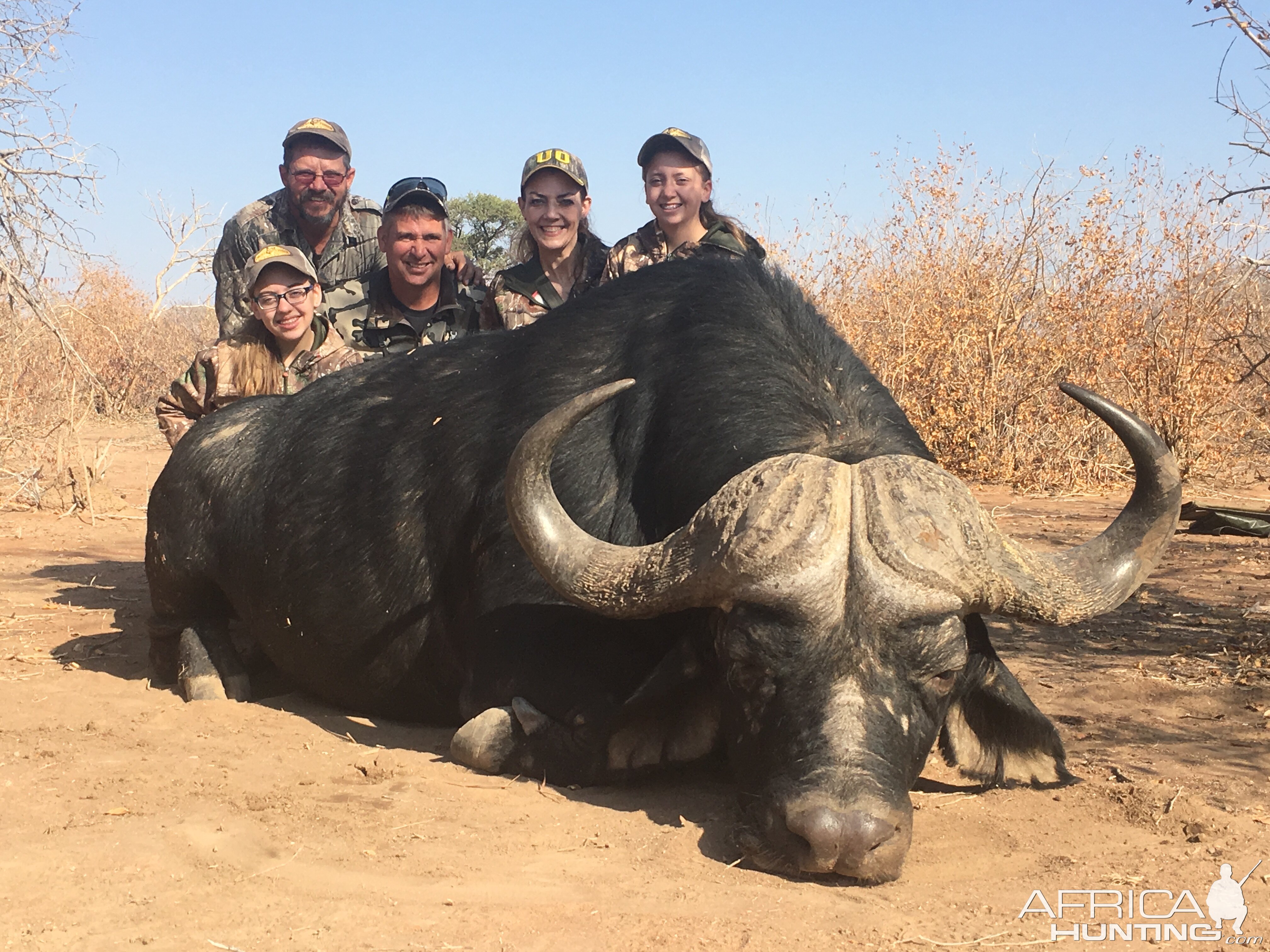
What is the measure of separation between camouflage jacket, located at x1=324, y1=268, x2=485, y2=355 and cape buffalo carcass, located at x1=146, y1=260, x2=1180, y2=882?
1618 millimetres

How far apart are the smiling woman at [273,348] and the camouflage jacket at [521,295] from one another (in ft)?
2.86

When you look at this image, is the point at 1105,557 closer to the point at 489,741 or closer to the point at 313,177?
the point at 489,741

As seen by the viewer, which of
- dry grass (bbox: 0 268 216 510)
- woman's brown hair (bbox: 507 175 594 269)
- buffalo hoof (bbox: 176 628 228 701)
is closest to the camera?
buffalo hoof (bbox: 176 628 228 701)

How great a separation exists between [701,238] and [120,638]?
4.00 m

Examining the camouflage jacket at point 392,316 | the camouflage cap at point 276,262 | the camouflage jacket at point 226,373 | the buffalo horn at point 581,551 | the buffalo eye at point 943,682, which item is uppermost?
the camouflage cap at point 276,262

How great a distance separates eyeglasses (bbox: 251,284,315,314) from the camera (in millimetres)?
6504

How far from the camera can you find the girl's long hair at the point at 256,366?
6.65 m

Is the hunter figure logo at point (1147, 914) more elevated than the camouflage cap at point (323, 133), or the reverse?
the camouflage cap at point (323, 133)

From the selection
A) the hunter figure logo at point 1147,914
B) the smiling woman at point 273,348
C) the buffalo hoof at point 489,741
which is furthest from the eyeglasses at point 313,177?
the hunter figure logo at point 1147,914

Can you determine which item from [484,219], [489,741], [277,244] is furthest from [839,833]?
[484,219]

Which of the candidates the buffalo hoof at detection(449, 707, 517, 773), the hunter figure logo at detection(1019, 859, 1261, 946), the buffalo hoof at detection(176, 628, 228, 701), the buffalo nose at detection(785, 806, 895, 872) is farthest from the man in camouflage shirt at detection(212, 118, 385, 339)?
the hunter figure logo at detection(1019, 859, 1261, 946)

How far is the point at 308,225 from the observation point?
7.87m

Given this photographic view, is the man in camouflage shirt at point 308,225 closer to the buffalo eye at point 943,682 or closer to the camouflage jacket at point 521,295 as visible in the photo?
the camouflage jacket at point 521,295

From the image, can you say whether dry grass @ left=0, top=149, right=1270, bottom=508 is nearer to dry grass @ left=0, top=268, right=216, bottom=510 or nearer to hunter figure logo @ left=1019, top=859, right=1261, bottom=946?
dry grass @ left=0, top=268, right=216, bottom=510
